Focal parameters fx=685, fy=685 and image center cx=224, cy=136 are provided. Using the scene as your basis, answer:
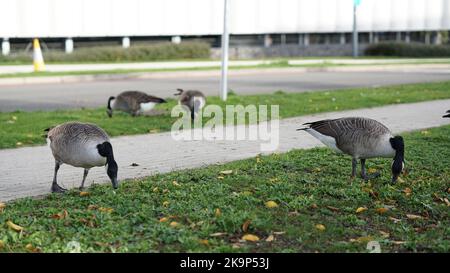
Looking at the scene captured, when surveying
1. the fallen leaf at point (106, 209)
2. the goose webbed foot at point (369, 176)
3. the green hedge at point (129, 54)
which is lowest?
the fallen leaf at point (106, 209)

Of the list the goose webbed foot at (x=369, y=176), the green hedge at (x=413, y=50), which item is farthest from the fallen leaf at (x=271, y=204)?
the green hedge at (x=413, y=50)

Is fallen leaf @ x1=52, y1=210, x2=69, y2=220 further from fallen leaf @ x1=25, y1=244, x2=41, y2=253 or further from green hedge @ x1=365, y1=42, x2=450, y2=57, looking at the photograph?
green hedge @ x1=365, y1=42, x2=450, y2=57

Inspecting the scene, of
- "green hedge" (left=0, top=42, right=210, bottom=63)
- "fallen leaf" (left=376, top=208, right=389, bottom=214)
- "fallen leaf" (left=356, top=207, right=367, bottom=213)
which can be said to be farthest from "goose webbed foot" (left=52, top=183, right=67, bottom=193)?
"green hedge" (left=0, top=42, right=210, bottom=63)

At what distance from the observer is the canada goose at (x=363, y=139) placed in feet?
23.7

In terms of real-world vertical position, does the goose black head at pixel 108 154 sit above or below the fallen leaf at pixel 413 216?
above

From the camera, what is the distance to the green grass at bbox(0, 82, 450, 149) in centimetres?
1131

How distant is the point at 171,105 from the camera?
1478cm

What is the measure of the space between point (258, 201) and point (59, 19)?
30.1 metres

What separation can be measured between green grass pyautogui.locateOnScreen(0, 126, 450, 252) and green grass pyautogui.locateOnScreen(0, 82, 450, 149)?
3.61 metres

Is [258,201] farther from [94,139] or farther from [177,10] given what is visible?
[177,10]

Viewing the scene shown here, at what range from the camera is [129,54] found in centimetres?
3278

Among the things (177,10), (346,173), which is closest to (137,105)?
(346,173)
